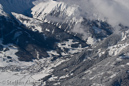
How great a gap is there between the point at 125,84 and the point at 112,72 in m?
15.4

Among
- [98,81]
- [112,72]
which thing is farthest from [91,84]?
[112,72]

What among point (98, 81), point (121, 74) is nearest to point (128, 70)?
point (121, 74)

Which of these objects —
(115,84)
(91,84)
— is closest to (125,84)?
(115,84)

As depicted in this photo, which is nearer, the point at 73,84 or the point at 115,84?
the point at 115,84

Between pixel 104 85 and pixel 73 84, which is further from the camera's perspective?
pixel 73 84

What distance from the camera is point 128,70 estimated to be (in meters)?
196

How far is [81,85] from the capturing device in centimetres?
19588

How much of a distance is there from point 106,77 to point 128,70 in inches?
604

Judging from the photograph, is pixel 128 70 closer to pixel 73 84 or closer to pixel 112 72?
pixel 112 72

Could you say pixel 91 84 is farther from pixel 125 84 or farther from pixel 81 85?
pixel 125 84

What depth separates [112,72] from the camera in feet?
650

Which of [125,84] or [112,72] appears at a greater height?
[112,72]

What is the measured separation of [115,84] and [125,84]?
6.32 meters

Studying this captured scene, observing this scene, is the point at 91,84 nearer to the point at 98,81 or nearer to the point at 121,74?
the point at 98,81
